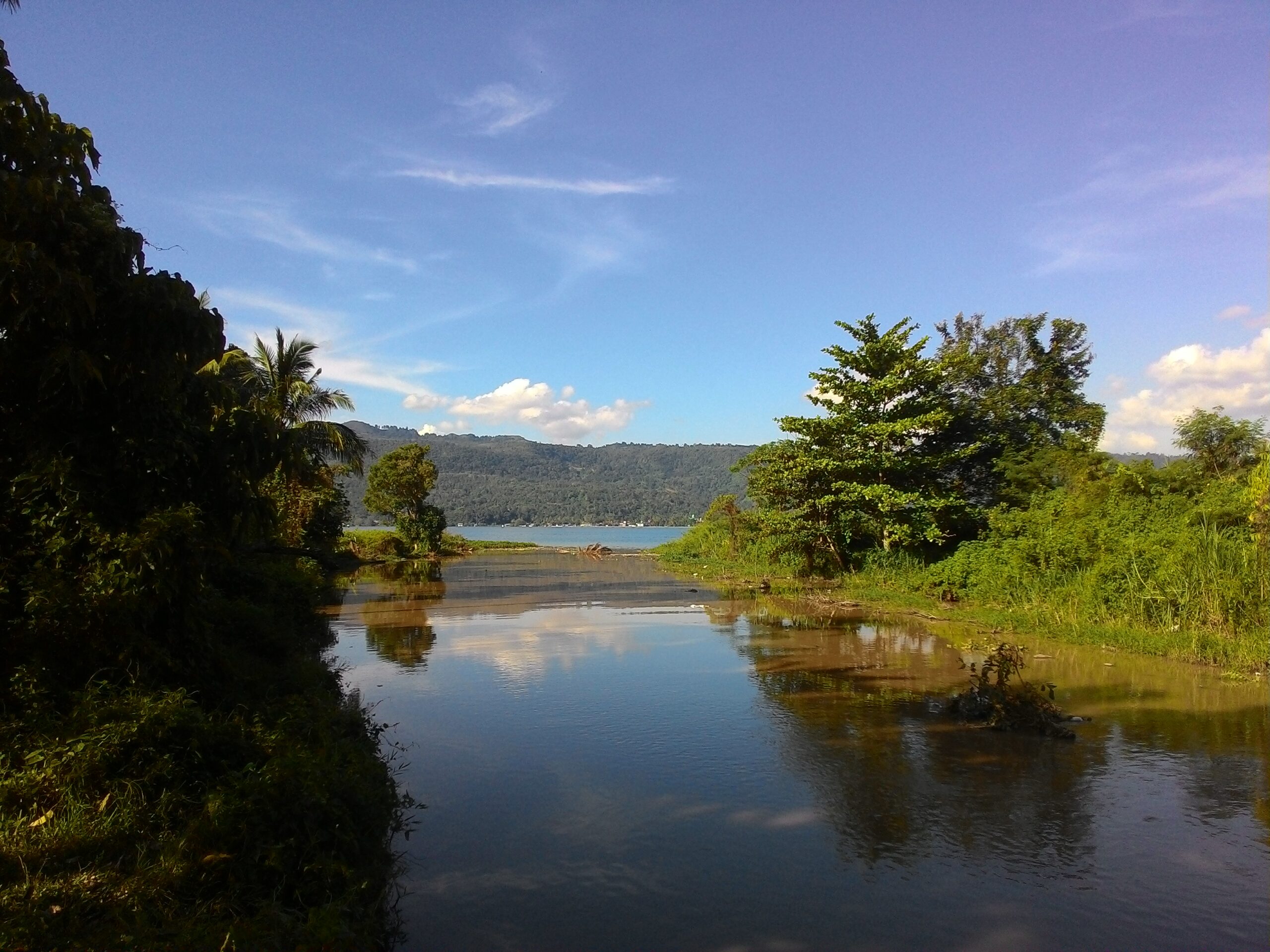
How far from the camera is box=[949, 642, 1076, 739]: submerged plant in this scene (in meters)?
8.56

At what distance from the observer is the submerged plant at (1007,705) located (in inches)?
337

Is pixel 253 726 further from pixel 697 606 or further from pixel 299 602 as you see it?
pixel 697 606

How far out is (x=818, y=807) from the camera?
6527mm

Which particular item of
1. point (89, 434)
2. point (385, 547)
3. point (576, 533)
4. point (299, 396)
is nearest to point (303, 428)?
point (299, 396)

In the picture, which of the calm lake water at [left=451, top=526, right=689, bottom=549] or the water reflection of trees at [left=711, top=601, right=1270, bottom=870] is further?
the calm lake water at [left=451, top=526, right=689, bottom=549]

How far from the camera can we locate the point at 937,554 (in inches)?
898

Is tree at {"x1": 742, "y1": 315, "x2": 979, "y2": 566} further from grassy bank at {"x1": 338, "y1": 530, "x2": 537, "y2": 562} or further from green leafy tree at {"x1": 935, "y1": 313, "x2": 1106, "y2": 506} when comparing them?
grassy bank at {"x1": 338, "y1": 530, "x2": 537, "y2": 562}

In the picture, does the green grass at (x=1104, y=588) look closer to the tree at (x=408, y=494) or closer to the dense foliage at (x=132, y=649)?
the dense foliage at (x=132, y=649)

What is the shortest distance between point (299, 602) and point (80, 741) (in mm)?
8467

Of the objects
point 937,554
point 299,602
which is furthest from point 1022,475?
point 299,602

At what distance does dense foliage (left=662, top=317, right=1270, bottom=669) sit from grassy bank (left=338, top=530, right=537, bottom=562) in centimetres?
1959

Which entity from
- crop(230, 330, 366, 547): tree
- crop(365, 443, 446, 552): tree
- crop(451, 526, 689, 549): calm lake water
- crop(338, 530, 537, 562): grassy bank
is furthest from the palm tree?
crop(451, 526, 689, 549): calm lake water

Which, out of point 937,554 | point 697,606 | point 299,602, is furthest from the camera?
point 937,554

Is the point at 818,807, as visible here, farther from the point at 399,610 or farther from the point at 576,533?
the point at 576,533
